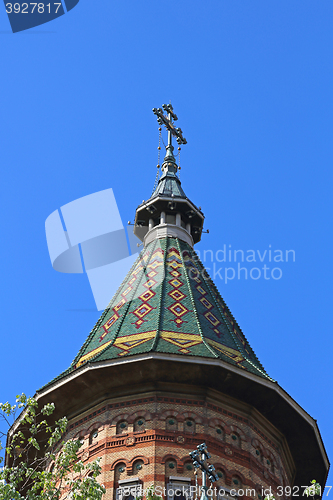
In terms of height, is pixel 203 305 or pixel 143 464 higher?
pixel 203 305

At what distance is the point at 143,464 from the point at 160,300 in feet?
20.8

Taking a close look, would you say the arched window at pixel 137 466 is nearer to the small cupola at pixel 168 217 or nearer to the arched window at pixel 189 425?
the arched window at pixel 189 425

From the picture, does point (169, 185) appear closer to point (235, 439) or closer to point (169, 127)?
point (169, 127)

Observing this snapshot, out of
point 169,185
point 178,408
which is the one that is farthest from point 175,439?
point 169,185

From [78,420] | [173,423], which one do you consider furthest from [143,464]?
Result: [78,420]

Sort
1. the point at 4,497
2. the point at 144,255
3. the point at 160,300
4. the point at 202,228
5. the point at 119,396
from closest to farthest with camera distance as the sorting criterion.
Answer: the point at 4,497 → the point at 119,396 → the point at 160,300 → the point at 144,255 → the point at 202,228

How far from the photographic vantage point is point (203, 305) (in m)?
25.0

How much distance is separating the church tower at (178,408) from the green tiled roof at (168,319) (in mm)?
57

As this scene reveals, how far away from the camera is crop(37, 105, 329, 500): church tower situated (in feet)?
64.0

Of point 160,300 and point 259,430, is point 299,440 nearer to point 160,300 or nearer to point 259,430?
point 259,430

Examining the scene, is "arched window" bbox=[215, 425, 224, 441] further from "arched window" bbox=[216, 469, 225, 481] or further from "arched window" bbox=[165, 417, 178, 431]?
"arched window" bbox=[165, 417, 178, 431]

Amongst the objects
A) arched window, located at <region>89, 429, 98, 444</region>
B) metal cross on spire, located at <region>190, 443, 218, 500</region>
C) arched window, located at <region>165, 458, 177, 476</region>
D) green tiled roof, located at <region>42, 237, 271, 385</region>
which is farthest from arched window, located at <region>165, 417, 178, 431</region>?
metal cross on spire, located at <region>190, 443, 218, 500</region>

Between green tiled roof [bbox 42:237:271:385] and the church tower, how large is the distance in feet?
0.19

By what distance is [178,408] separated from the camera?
20.5 metres
